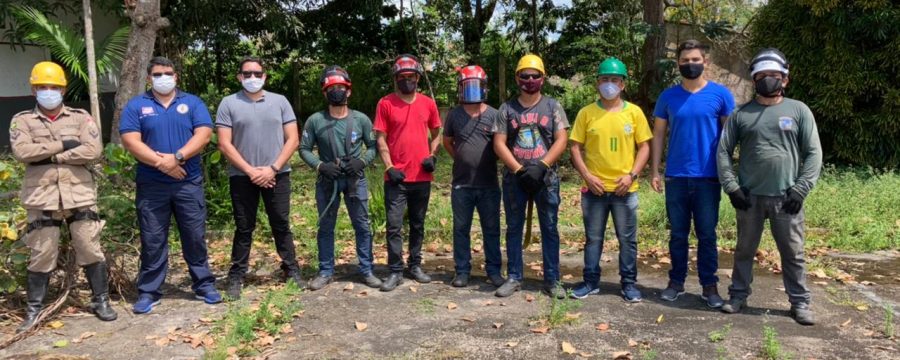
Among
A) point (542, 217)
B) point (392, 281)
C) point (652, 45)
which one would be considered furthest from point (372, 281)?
point (652, 45)

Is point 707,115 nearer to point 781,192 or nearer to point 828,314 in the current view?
point 781,192

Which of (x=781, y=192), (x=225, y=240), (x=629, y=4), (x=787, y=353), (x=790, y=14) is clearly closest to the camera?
(x=787, y=353)

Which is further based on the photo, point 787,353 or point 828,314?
point 828,314

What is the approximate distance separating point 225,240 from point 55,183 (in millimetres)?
2775

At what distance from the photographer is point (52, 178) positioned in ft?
16.1

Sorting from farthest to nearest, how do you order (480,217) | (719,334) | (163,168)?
(480,217) → (163,168) → (719,334)

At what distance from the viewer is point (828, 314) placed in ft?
16.7

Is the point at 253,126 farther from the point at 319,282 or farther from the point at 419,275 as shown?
the point at 419,275

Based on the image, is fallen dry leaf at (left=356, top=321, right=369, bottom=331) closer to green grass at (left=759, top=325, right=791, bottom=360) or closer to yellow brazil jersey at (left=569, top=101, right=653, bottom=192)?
yellow brazil jersey at (left=569, top=101, right=653, bottom=192)

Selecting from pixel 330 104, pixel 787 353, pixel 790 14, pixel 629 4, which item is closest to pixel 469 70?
pixel 330 104

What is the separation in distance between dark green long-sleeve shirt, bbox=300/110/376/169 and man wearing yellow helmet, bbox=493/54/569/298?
1129 millimetres

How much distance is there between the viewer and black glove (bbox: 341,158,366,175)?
5.60 meters

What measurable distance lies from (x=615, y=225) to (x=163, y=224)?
356 cm

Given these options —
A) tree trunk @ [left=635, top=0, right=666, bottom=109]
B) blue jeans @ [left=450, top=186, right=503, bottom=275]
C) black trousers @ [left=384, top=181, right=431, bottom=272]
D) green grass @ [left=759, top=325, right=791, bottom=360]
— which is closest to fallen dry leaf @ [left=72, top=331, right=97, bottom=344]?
black trousers @ [left=384, top=181, right=431, bottom=272]
